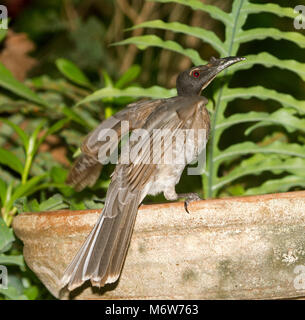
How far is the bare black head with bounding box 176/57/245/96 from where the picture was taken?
1.65m

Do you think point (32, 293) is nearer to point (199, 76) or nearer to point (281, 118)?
point (199, 76)

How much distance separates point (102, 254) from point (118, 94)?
2.14 ft

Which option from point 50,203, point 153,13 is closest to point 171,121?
point 50,203

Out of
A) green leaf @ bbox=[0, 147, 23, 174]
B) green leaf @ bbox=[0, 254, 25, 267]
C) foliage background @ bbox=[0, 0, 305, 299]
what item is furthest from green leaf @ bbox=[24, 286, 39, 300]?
green leaf @ bbox=[0, 147, 23, 174]

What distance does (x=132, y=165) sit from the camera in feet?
4.91

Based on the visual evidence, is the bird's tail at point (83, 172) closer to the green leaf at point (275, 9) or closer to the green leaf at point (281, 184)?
the green leaf at point (281, 184)

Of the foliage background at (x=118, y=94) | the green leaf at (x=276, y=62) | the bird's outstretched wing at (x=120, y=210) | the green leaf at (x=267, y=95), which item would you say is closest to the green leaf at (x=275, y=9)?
the foliage background at (x=118, y=94)

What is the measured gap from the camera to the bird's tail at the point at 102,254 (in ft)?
4.05

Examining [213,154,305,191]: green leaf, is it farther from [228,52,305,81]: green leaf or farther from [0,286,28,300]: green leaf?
[0,286,28,300]: green leaf

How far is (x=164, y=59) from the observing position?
3.64m

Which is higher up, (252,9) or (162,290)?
(252,9)

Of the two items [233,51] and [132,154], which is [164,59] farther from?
[132,154]

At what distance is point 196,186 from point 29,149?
0.83m

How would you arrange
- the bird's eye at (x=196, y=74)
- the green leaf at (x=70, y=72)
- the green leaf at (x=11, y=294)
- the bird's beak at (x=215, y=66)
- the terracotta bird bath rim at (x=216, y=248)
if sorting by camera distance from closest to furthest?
the terracotta bird bath rim at (x=216, y=248)
the green leaf at (x=11, y=294)
the bird's beak at (x=215, y=66)
the bird's eye at (x=196, y=74)
the green leaf at (x=70, y=72)
